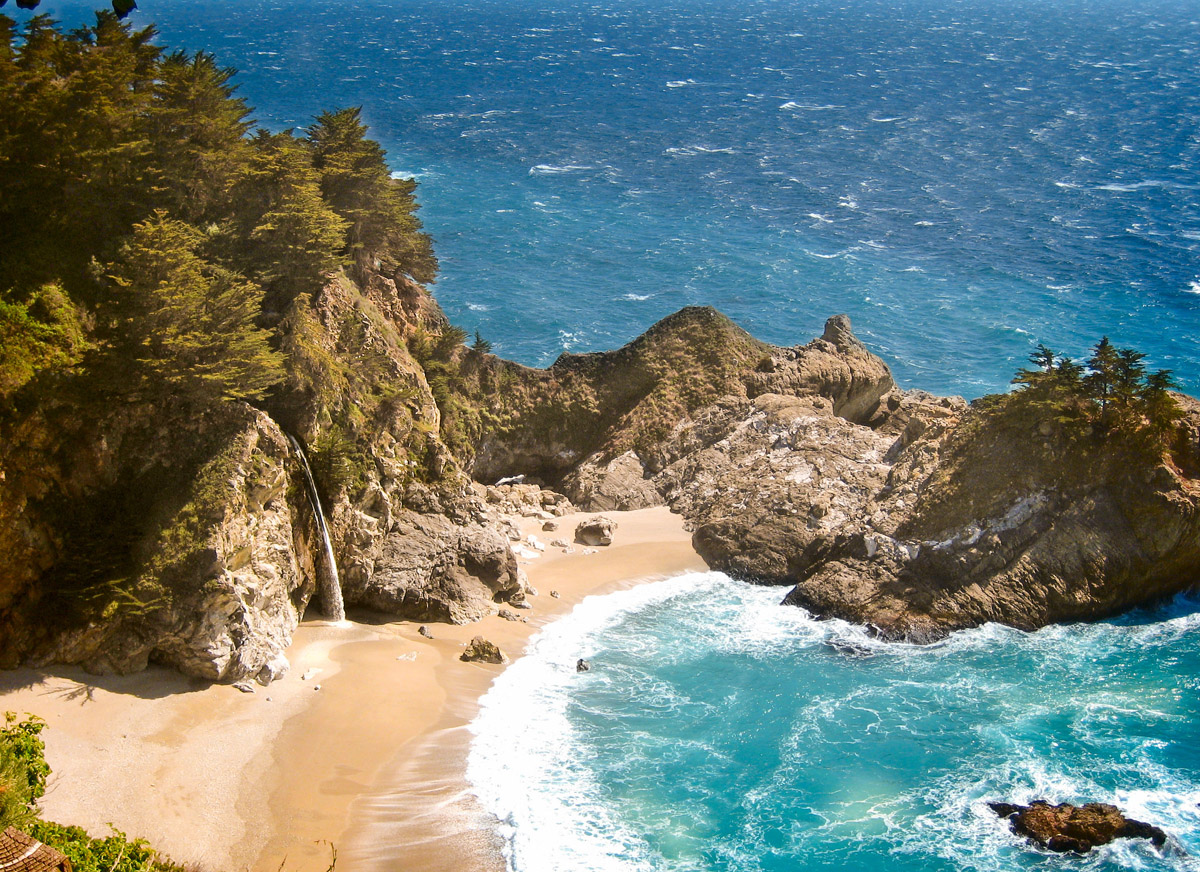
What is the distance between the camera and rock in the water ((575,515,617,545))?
45812 millimetres

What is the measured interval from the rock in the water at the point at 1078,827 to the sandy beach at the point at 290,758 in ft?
53.6

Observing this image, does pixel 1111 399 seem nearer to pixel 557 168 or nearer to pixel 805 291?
pixel 805 291

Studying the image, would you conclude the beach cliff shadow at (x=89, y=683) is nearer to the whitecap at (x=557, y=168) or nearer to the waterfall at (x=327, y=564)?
the waterfall at (x=327, y=564)

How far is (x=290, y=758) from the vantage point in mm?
30078

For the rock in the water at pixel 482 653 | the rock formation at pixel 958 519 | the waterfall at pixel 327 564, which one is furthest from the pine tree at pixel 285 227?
the rock formation at pixel 958 519

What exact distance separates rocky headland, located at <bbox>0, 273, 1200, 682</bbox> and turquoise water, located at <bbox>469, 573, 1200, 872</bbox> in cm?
245

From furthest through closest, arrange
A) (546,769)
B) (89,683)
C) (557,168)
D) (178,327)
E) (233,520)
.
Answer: (557,168) < (178,327) < (233,520) < (546,769) < (89,683)

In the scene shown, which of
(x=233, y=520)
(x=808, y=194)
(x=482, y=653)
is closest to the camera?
(x=233, y=520)

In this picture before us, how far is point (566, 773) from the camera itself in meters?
31.4

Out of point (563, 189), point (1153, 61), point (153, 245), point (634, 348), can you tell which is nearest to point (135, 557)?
point (153, 245)

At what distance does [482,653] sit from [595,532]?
1088 centimetres

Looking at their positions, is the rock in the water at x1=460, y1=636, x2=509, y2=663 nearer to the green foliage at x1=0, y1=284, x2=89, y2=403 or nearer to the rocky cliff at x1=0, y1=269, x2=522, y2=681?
the rocky cliff at x1=0, y1=269, x2=522, y2=681

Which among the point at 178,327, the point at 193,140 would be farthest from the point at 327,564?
the point at 193,140

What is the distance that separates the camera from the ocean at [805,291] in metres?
30.6
